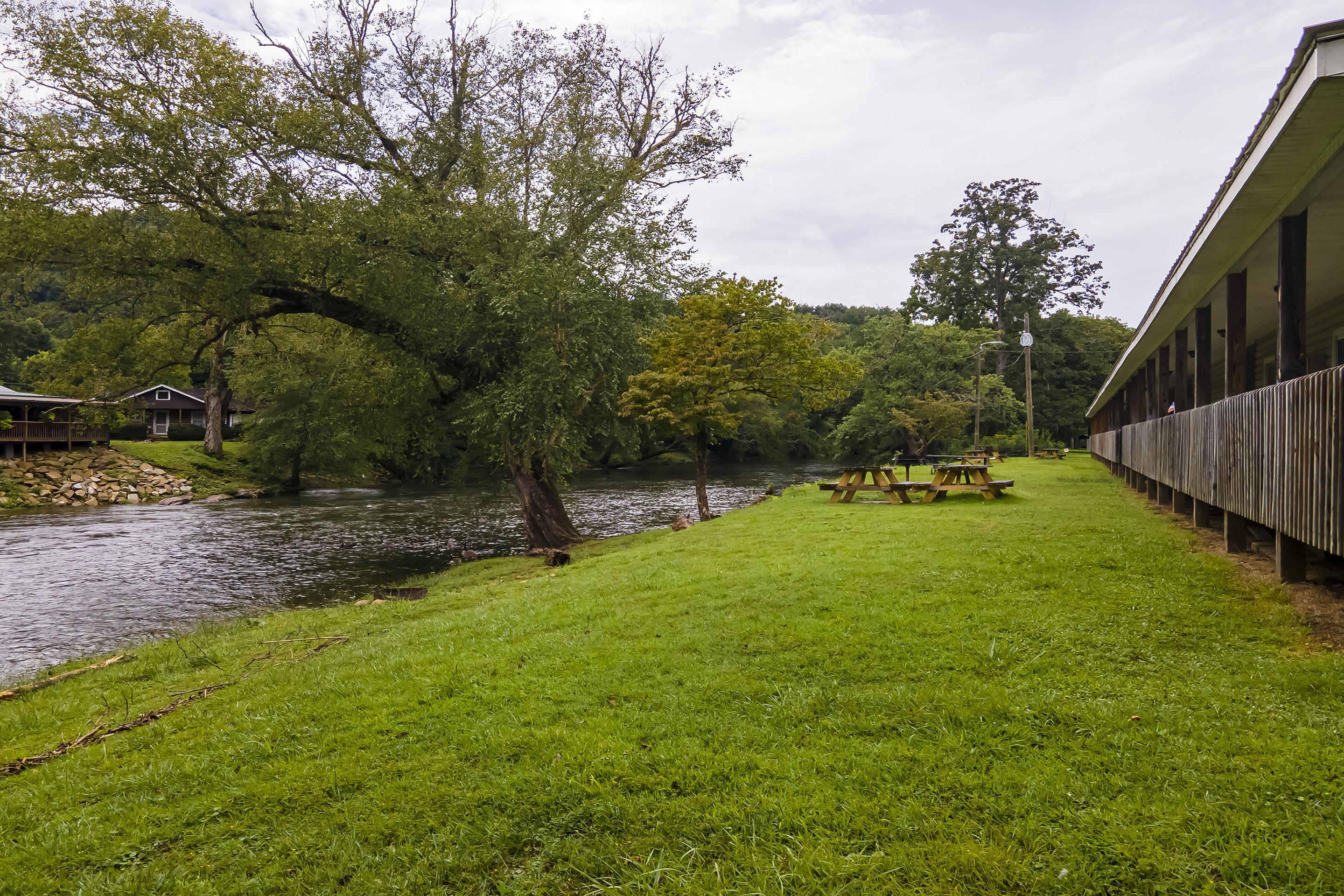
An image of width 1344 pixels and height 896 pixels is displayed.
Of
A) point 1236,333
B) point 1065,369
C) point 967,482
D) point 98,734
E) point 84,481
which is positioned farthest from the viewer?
point 1065,369

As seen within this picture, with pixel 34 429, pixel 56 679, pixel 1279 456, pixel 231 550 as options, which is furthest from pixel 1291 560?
pixel 34 429

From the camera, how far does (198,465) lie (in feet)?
127

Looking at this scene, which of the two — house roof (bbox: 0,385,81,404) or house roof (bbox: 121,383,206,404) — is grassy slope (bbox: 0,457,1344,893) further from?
house roof (bbox: 121,383,206,404)

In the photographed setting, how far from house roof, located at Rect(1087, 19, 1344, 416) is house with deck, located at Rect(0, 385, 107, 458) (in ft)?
137

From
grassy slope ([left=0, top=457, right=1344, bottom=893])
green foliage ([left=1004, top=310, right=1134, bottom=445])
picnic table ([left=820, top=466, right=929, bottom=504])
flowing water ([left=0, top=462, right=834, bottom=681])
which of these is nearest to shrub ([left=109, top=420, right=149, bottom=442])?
flowing water ([left=0, top=462, right=834, bottom=681])

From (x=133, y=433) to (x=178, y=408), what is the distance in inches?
482

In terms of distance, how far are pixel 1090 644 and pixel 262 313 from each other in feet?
60.1

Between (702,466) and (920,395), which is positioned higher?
(920,395)

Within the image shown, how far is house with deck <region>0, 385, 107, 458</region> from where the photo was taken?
35.1 meters

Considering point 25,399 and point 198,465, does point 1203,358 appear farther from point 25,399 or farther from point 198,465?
point 25,399

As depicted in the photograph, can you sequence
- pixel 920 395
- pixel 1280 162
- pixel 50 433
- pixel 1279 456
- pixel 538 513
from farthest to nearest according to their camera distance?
1. pixel 920 395
2. pixel 50 433
3. pixel 538 513
4. pixel 1279 456
5. pixel 1280 162

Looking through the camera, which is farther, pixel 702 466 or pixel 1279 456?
pixel 702 466

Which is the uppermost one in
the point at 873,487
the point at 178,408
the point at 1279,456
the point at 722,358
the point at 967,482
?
the point at 178,408

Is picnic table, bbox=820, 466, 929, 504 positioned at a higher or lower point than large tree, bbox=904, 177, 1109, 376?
lower
